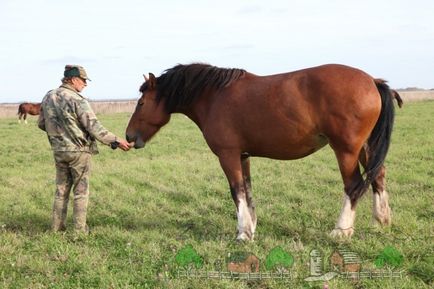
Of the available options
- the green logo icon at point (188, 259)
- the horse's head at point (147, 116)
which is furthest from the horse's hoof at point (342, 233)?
the horse's head at point (147, 116)

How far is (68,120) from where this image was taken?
549 cm

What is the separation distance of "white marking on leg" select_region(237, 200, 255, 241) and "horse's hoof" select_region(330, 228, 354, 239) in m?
0.99

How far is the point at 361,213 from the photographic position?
6160mm


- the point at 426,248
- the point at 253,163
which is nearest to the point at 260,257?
the point at 426,248

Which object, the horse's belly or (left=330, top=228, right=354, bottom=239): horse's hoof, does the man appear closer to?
the horse's belly

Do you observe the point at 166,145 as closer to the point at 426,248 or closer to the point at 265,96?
the point at 265,96

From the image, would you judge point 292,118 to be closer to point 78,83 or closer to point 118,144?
point 118,144

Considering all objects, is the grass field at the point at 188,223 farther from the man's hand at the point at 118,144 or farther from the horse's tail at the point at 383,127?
the man's hand at the point at 118,144

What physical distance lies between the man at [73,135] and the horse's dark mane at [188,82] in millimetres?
868

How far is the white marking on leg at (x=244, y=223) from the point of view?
517 cm

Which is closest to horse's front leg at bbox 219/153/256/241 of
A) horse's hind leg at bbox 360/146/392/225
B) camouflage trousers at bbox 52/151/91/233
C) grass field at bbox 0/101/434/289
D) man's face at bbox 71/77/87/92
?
grass field at bbox 0/101/434/289

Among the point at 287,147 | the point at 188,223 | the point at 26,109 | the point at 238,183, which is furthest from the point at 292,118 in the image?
the point at 26,109

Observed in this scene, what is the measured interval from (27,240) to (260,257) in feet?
9.91

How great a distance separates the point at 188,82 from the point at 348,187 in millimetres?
2473
